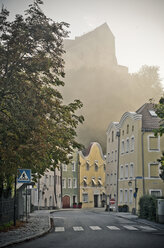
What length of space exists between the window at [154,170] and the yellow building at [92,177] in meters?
36.9

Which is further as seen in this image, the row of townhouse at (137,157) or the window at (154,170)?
the window at (154,170)

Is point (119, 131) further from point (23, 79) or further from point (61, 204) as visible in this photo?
point (23, 79)

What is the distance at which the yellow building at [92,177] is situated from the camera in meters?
90.4

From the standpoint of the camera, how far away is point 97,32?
379 ft

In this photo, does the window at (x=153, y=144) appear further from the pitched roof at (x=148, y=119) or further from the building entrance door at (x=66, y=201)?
the building entrance door at (x=66, y=201)

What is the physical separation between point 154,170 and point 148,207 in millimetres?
22629

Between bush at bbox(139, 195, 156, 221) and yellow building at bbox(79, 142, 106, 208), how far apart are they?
182 ft

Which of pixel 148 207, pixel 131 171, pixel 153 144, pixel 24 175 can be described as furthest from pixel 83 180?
pixel 24 175

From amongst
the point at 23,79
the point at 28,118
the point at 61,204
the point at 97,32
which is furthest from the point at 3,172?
the point at 97,32

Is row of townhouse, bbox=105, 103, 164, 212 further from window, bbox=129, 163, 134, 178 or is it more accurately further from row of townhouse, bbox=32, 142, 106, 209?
row of townhouse, bbox=32, 142, 106, 209

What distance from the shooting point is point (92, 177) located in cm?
9288

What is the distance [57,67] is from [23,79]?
2064 mm

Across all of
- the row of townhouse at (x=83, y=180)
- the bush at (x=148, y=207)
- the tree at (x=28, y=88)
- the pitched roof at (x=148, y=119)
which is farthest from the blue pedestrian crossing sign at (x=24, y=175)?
the row of townhouse at (x=83, y=180)

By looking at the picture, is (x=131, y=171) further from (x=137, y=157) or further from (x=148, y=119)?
(x=148, y=119)
